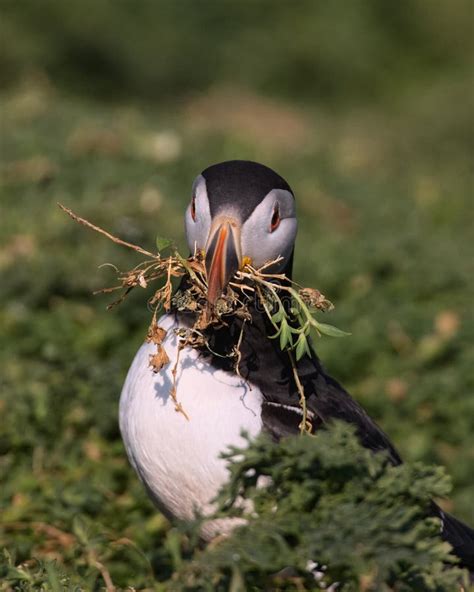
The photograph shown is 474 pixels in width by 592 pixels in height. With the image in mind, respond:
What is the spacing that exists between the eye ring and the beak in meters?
0.21

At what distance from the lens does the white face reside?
362 centimetres

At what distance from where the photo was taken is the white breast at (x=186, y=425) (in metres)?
3.46

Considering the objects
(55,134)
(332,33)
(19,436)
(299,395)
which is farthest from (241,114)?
(299,395)

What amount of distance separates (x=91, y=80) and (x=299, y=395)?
10.9 m

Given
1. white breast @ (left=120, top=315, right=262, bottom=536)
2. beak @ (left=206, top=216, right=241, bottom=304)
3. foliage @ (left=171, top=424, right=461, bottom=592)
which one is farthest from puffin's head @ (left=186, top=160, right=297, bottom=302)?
foliage @ (left=171, top=424, right=461, bottom=592)

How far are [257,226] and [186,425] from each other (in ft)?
2.27

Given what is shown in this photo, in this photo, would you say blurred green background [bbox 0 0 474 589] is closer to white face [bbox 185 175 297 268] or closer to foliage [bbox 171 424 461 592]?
foliage [bbox 171 424 461 592]

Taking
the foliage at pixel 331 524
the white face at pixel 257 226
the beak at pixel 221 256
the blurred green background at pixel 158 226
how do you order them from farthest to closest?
the blurred green background at pixel 158 226, the white face at pixel 257 226, the beak at pixel 221 256, the foliage at pixel 331 524

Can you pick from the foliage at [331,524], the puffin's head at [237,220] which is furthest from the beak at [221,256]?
the foliage at [331,524]

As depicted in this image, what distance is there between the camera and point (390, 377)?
20.0ft

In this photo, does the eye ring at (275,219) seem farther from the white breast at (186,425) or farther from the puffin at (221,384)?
the white breast at (186,425)

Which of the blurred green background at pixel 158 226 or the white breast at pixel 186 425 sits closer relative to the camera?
the white breast at pixel 186 425

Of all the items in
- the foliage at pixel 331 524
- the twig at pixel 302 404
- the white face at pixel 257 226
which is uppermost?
the white face at pixel 257 226

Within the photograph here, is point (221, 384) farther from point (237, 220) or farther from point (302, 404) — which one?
point (237, 220)
